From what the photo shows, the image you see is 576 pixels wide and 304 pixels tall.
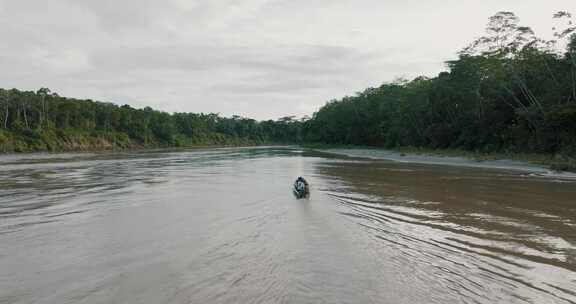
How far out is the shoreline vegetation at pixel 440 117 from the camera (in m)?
38.6

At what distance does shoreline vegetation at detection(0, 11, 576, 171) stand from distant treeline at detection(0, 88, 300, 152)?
259 mm

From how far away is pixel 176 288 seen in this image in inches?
276

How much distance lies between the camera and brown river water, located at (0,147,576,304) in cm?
681

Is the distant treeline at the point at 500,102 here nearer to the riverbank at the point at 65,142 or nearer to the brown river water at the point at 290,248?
the brown river water at the point at 290,248

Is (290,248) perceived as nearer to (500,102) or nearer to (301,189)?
(301,189)

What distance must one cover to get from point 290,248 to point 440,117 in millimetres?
63696

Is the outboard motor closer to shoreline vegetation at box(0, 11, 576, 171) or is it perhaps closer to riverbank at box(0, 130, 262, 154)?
shoreline vegetation at box(0, 11, 576, 171)

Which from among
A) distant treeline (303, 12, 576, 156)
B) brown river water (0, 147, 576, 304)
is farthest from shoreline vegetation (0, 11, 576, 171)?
brown river water (0, 147, 576, 304)

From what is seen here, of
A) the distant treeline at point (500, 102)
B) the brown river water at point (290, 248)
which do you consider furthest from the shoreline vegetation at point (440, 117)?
the brown river water at point (290, 248)

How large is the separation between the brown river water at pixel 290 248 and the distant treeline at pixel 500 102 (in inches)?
937

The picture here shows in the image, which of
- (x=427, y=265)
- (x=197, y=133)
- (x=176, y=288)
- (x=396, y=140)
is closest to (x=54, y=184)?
(x=176, y=288)

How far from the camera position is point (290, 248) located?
9.62 meters

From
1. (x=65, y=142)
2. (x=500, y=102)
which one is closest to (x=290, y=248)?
(x=500, y=102)

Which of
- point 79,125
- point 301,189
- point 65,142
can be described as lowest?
point 301,189
